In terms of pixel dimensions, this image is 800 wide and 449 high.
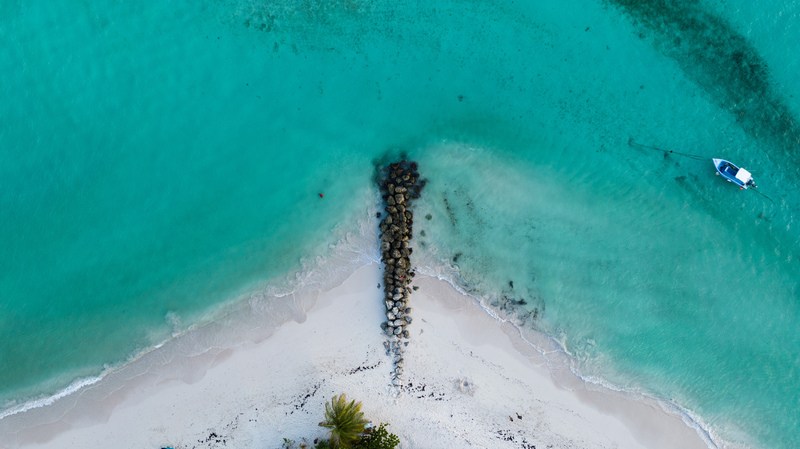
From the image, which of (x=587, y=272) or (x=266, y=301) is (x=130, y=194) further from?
(x=587, y=272)

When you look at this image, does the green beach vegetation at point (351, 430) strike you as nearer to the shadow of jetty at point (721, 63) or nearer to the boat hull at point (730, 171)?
the boat hull at point (730, 171)

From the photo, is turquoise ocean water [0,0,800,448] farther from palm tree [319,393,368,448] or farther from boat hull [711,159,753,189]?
palm tree [319,393,368,448]

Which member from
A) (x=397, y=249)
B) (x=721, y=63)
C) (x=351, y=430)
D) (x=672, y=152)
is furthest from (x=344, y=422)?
(x=721, y=63)

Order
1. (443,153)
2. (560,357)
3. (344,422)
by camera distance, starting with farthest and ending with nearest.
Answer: (443,153) < (560,357) < (344,422)

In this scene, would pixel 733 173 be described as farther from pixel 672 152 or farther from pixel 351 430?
pixel 351 430

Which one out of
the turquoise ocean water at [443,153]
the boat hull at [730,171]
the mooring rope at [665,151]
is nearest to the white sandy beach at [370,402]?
the turquoise ocean water at [443,153]

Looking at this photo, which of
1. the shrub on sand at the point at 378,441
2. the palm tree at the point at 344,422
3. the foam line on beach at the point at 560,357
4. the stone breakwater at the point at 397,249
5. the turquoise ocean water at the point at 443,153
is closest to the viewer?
the palm tree at the point at 344,422
